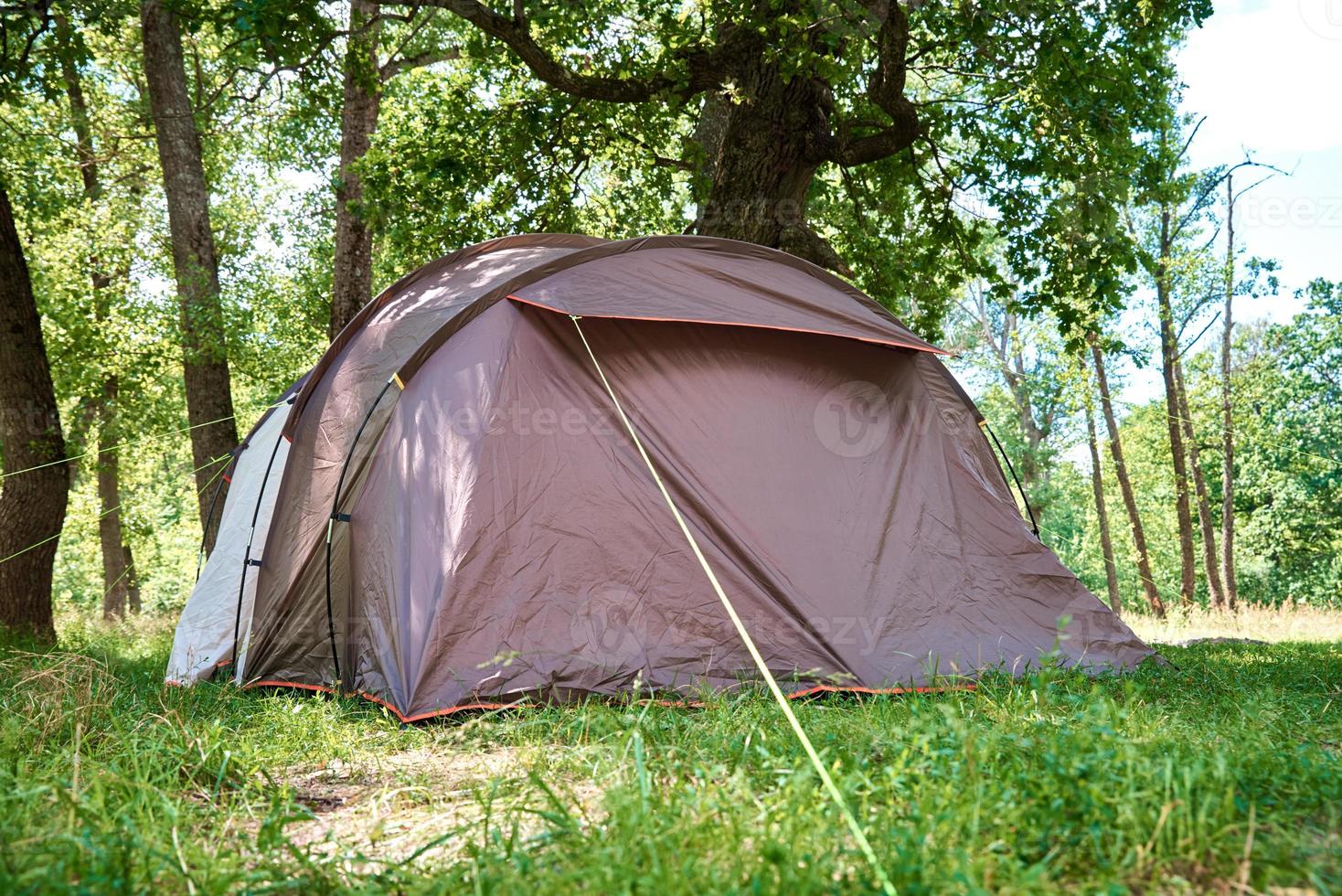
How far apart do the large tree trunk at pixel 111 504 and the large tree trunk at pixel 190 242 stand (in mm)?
6709

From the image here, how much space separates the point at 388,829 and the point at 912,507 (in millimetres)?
3115

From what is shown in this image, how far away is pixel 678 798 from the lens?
7.23ft

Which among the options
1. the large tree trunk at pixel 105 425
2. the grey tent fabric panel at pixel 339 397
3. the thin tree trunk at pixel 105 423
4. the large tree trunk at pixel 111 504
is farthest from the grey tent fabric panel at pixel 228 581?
the large tree trunk at pixel 111 504

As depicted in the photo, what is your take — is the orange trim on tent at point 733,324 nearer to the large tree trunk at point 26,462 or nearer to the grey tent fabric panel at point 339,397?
the grey tent fabric panel at point 339,397

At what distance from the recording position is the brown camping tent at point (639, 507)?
3.94 m

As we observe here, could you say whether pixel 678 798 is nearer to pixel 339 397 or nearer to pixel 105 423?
pixel 339 397

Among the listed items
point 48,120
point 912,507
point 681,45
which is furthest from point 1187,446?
point 48,120

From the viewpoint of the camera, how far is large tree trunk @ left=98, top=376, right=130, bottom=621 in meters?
14.3

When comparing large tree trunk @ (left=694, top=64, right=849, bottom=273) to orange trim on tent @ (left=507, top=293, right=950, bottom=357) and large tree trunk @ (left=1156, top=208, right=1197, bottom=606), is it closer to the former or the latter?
orange trim on tent @ (left=507, top=293, right=950, bottom=357)

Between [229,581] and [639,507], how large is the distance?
278 centimetres

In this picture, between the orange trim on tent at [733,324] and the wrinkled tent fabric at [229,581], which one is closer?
the orange trim on tent at [733,324]

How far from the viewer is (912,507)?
4.64 metres

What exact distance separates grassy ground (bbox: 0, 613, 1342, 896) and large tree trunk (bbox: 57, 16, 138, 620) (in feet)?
35.5

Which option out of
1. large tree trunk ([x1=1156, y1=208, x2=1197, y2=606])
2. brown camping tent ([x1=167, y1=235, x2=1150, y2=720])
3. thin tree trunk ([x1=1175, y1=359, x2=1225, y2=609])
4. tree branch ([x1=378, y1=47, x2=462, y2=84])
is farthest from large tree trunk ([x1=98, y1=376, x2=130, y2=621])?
thin tree trunk ([x1=1175, y1=359, x2=1225, y2=609])
